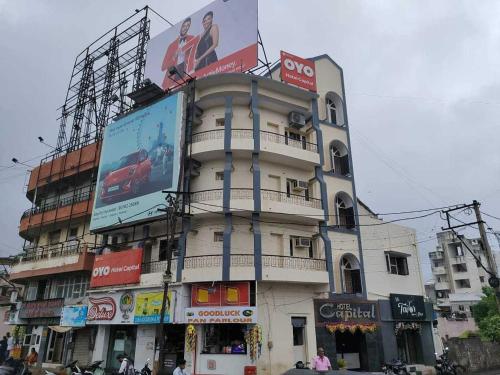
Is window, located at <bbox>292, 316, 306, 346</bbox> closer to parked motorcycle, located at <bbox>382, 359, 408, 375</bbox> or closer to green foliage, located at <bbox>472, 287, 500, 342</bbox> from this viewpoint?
parked motorcycle, located at <bbox>382, 359, 408, 375</bbox>

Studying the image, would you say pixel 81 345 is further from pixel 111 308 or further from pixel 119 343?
pixel 111 308

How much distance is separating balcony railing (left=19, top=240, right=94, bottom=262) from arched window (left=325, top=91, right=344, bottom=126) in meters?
17.1

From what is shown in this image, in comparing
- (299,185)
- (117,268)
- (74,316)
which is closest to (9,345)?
(74,316)

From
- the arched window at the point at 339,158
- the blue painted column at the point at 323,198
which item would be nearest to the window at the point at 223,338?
the blue painted column at the point at 323,198

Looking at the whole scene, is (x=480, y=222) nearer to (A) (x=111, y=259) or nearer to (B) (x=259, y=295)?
(B) (x=259, y=295)

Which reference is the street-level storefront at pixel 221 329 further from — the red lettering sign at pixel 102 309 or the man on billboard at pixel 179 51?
the man on billboard at pixel 179 51

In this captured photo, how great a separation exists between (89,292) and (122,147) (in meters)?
8.60

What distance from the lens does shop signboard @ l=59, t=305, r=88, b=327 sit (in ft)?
74.5

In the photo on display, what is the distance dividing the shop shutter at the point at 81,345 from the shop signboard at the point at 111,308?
262 cm

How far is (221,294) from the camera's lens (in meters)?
18.3

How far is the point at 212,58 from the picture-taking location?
24531 mm

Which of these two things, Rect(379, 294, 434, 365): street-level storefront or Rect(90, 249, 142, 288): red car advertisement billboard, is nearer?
Rect(90, 249, 142, 288): red car advertisement billboard

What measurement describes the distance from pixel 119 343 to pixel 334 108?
18.8 metres

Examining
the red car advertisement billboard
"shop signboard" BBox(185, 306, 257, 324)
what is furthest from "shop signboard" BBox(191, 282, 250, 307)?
the red car advertisement billboard
